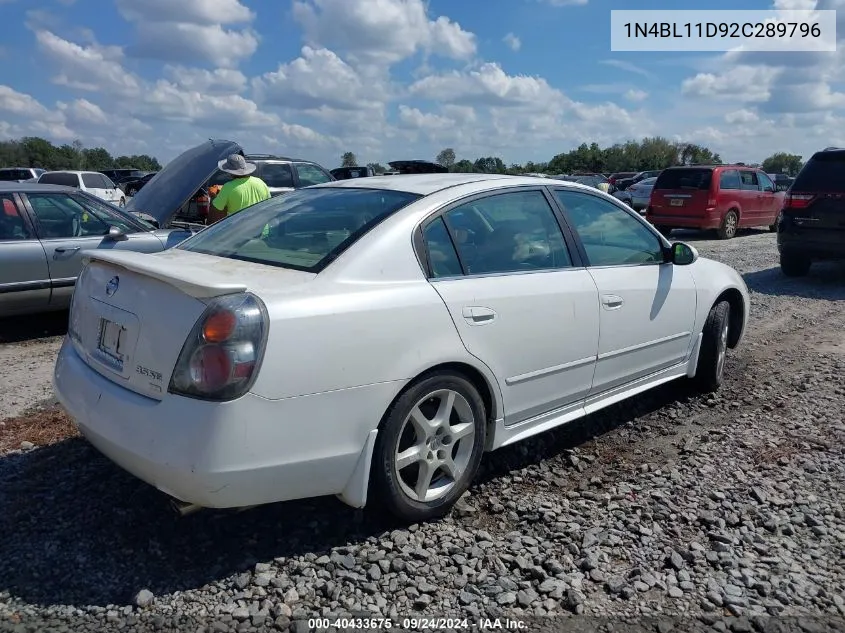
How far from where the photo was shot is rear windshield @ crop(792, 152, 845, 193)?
958 cm

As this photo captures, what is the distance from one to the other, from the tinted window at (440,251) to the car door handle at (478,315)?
0.63ft

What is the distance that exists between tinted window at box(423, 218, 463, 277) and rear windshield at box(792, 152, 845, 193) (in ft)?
26.9

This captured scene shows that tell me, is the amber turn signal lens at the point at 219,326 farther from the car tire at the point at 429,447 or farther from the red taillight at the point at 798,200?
the red taillight at the point at 798,200

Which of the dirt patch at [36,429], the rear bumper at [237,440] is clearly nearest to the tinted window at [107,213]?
the dirt patch at [36,429]

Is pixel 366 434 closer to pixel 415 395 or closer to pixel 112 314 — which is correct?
pixel 415 395

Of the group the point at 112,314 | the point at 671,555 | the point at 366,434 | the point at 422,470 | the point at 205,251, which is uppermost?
the point at 205,251

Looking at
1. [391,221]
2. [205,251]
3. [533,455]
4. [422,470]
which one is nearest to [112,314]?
[205,251]

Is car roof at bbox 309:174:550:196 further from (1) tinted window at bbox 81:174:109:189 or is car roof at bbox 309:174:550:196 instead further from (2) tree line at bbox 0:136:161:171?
(2) tree line at bbox 0:136:161:171

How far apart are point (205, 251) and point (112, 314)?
2.37 feet

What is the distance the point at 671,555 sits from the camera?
3053 mm

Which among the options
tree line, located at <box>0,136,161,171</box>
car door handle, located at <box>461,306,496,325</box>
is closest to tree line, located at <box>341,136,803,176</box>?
tree line, located at <box>0,136,161,171</box>

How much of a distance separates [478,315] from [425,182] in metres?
0.95

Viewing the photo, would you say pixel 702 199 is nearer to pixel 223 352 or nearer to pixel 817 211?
pixel 817 211

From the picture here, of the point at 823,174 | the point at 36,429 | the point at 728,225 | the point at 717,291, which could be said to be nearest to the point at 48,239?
the point at 36,429
